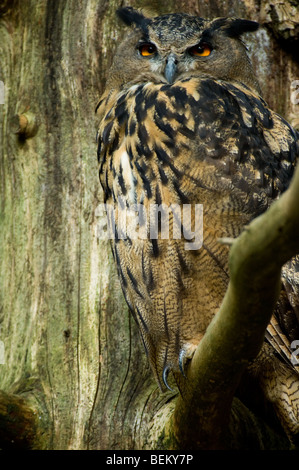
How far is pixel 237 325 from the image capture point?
60.7 inches

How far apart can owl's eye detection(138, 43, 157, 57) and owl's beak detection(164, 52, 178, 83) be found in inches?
5.9

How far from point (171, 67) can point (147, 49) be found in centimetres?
25

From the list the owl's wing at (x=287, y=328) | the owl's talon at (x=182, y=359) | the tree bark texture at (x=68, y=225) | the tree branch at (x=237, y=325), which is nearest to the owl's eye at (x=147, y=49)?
the tree bark texture at (x=68, y=225)

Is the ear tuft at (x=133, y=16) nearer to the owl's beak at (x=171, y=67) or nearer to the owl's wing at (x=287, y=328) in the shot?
the owl's beak at (x=171, y=67)

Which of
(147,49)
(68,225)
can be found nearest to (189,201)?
(68,225)

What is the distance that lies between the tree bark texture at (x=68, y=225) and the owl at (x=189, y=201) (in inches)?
7.6

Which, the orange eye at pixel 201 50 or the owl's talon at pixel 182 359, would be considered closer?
the owl's talon at pixel 182 359

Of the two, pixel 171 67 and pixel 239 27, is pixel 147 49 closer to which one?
Answer: pixel 171 67

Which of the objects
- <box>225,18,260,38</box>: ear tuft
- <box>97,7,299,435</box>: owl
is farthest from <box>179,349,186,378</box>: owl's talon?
<box>225,18,260,38</box>: ear tuft

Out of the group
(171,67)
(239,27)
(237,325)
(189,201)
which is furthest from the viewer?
(239,27)

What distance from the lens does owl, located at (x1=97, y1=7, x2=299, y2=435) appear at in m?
2.24

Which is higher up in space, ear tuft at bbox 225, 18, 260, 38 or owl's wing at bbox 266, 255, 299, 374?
ear tuft at bbox 225, 18, 260, 38

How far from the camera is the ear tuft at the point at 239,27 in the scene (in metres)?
2.75

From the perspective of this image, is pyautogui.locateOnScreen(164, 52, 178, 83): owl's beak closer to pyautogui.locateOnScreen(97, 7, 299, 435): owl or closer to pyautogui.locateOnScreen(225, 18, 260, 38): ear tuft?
pyautogui.locateOnScreen(97, 7, 299, 435): owl
